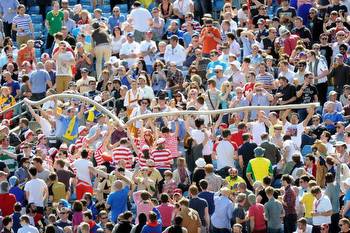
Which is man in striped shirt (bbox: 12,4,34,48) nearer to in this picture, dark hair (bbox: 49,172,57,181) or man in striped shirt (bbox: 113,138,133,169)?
man in striped shirt (bbox: 113,138,133,169)

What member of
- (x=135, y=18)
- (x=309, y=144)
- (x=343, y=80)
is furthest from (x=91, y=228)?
(x=135, y=18)

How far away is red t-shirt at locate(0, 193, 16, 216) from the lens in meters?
30.6

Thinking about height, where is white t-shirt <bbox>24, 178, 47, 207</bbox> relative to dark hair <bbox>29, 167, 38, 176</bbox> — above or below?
below

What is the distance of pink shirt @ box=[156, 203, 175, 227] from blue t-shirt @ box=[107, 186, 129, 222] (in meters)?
0.84

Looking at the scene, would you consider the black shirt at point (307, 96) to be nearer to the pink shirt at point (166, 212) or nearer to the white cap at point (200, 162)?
the white cap at point (200, 162)

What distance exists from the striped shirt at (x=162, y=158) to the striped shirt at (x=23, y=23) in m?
8.74

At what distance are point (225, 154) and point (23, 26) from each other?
9.16m

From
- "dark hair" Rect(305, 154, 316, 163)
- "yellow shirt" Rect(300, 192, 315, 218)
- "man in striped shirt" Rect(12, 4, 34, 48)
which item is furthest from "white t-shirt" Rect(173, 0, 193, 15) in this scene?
"yellow shirt" Rect(300, 192, 315, 218)

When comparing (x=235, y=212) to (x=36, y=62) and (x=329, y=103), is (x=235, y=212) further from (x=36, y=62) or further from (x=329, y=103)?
(x=36, y=62)

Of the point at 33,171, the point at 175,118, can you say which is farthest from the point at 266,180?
the point at 33,171

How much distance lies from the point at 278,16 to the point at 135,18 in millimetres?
2876

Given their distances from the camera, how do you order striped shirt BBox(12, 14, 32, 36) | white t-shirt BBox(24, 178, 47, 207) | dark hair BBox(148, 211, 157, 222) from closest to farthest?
1. dark hair BBox(148, 211, 157, 222)
2. white t-shirt BBox(24, 178, 47, 207)
3. striped shirt BBox(12, 14, 32, 36)

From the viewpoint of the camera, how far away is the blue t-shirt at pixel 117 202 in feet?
100

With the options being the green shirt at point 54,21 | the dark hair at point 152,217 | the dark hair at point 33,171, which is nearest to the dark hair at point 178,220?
the dark hair at point 152,217
